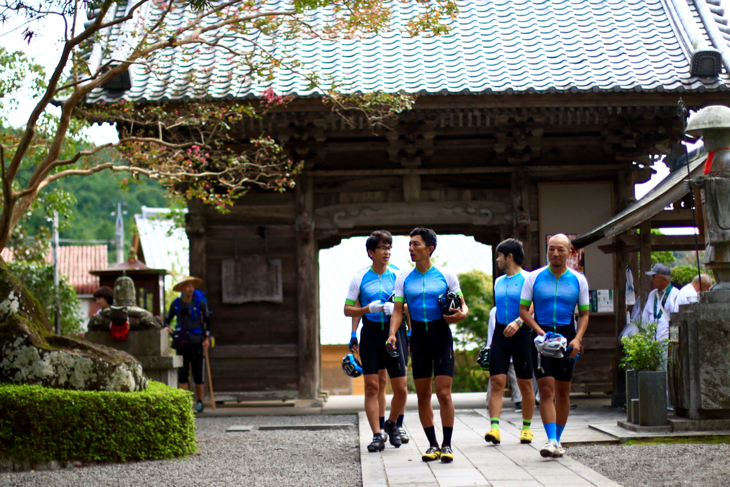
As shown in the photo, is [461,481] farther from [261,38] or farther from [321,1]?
[261,38]

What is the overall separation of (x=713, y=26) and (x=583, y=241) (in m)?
4.10

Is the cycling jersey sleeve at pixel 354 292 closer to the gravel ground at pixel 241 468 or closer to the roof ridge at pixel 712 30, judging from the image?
the gravel ground at pixel 241 468

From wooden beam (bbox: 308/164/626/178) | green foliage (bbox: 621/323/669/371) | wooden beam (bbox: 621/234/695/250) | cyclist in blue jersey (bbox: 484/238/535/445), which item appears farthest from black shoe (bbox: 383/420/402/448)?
wooden beam (bbox: 308/164/626/178)

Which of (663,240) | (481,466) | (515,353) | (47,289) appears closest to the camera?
(481,466)

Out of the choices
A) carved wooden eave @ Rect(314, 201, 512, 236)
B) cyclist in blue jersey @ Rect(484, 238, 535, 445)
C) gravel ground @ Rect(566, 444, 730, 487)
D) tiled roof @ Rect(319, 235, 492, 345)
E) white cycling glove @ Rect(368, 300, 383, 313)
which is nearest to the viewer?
gravel ground @ Rect(566, 444, 730, 487)

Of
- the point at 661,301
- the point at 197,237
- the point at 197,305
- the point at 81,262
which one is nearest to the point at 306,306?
the point at 197,305

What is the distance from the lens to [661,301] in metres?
9.11

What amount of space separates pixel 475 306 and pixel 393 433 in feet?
44.9

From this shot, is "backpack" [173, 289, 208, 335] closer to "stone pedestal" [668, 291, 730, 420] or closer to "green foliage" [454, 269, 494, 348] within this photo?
"stone pedestal" [668, 291, 730, 420]

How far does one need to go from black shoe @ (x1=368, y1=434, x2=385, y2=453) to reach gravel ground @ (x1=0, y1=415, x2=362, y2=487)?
14 cm

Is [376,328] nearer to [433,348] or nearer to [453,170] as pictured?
[433,348]

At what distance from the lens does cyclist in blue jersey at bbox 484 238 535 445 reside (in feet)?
20.6

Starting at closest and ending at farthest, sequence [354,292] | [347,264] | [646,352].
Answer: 1. [354,292]
2. [646,352]
3. [347,264]

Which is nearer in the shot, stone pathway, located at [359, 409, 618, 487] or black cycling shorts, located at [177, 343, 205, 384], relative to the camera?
stone pathway, located at [359, 409, 618, 487]
